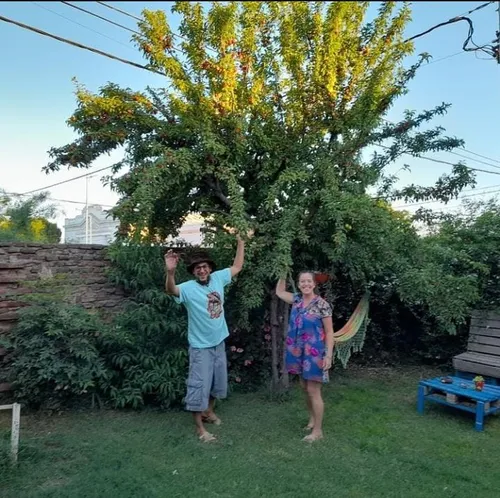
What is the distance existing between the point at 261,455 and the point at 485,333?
3183 millimetres

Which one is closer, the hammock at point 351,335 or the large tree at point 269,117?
the large tree at point 269,117

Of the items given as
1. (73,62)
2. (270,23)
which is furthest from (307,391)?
(73,62)

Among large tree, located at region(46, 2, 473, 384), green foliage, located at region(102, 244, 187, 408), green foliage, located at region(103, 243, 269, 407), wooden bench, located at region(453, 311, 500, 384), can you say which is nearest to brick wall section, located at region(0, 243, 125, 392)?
green foliage, located at region(103, 243, 269, 407)

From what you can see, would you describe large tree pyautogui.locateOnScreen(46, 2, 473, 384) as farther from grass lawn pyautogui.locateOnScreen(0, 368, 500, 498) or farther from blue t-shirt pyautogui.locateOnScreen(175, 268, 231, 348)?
grass lawn pyautogui.locateOnScreen(0, 368, 500, 498)

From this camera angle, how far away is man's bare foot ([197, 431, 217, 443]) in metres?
3.32

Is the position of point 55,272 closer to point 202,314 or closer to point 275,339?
point 202,314

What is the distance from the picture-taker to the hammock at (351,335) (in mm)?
4602

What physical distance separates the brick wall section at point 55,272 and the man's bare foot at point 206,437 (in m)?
1.74

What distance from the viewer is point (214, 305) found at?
138 inches

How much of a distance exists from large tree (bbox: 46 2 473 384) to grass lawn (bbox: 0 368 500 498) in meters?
1.19

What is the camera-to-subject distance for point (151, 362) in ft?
13.0

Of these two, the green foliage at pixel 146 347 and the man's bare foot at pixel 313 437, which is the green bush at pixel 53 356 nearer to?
the green foliage at pixel 146 347

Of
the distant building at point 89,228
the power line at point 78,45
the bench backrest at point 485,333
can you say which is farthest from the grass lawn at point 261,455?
the distant building at point 89,228

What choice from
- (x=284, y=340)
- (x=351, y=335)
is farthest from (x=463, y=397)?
(x=284, y=340)
